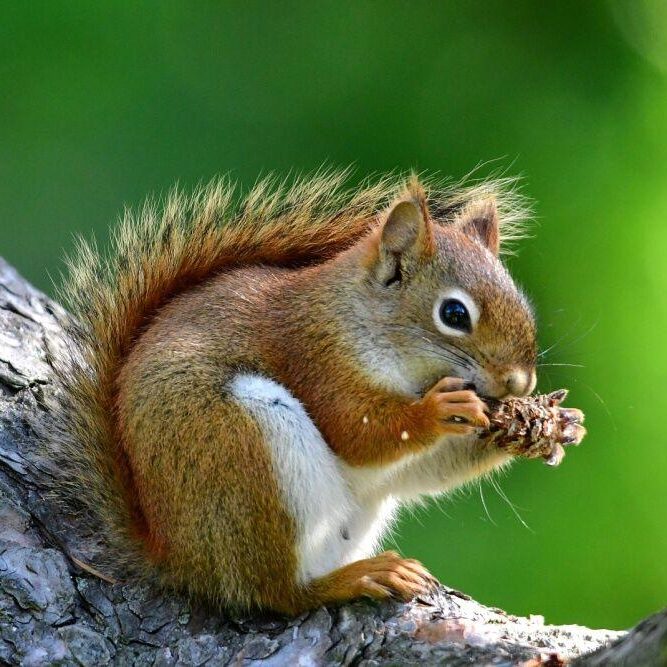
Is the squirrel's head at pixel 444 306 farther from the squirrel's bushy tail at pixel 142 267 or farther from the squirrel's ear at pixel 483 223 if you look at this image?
the squirrel's bushy tail at pixel 142 267

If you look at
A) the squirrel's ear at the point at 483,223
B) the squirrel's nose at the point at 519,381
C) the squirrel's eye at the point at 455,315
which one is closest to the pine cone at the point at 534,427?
the squirrel's nose at the point at 519,381

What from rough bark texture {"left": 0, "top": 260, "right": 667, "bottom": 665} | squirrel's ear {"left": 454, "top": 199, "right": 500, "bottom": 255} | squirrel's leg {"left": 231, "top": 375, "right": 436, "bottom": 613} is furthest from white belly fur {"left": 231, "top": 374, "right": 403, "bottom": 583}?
squirrel's ear {"left": 454, "top": 199, "right": 500, "bottom": 255}

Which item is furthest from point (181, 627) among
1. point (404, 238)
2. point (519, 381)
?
point (404, 238)

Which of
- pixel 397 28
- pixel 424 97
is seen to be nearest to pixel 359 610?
pixel 424 97

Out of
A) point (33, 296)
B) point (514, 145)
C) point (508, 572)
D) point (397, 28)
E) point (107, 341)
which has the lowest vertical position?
point (508, 572)

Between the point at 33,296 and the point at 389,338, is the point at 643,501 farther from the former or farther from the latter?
the point at 33,296

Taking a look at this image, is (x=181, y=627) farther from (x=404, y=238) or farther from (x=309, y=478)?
(x=404, y=238)

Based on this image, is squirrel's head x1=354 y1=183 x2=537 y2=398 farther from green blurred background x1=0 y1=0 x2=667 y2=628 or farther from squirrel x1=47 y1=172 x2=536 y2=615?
green blurred background x1=0 y1=0 x2=667 y2=628
